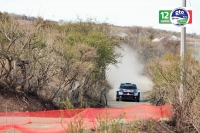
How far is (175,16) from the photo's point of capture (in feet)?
52.5

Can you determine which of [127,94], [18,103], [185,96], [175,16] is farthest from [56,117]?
[127,94]

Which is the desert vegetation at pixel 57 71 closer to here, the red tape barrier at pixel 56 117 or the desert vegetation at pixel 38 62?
the desert vegetation at pixel 38 62

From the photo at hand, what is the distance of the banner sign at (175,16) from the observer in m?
15.9

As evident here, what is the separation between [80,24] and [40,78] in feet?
66.8

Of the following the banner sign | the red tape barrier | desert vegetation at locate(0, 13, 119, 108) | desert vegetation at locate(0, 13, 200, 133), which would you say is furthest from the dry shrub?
desert vegetation at locate(0, 13, 119, 108)

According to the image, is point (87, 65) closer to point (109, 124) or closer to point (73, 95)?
point (73, 95)

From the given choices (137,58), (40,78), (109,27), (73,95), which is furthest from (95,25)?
(137,58)

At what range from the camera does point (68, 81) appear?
27875 millimetres

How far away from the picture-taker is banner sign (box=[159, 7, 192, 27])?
15.9m

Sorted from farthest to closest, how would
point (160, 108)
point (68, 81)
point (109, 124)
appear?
point (68, 81), point (160, 108), point (109, 124)

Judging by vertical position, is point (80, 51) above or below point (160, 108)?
above

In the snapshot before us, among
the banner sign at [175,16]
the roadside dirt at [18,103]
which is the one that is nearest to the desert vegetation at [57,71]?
the roadside dirt at [18,103]

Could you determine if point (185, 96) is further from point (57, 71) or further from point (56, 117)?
point (57, 71)

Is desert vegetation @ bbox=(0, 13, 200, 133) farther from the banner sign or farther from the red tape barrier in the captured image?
the banner sign
